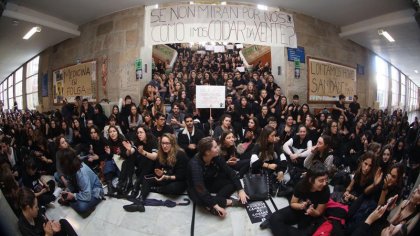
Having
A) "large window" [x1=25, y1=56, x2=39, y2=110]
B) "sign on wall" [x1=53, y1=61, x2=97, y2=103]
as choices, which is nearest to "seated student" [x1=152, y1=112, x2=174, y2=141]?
"sign on wall" [x1=53, y1=61, x2=97, y2=103]

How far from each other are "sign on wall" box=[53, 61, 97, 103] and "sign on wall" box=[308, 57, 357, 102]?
101 centimetres

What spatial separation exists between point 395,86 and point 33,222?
1439mm

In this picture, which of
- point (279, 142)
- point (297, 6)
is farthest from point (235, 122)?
point (297, 6)

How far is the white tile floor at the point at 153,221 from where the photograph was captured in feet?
3.21

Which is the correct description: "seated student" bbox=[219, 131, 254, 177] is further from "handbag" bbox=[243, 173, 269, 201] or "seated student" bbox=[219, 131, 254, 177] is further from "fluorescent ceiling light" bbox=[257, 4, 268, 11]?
"fluorescent ceiling light" bbox=[257, 4, 268, 11]

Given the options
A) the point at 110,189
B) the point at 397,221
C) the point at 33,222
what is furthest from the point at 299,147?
the point at 33,222

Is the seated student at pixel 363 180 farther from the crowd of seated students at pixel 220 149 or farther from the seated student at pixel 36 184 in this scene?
the seated student at pixel 36 184

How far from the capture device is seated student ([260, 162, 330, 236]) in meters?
1.05

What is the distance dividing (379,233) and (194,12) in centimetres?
124

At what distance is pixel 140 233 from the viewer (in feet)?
3.16

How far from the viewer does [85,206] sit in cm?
100

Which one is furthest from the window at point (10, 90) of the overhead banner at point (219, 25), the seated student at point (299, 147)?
the seated student at point (299, 147)

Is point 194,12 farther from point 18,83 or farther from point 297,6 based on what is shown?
point 18,83

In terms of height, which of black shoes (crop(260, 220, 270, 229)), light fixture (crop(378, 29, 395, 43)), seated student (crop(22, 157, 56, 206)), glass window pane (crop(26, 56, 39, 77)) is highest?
light fixture (crop(378, 29, 395, 43))
